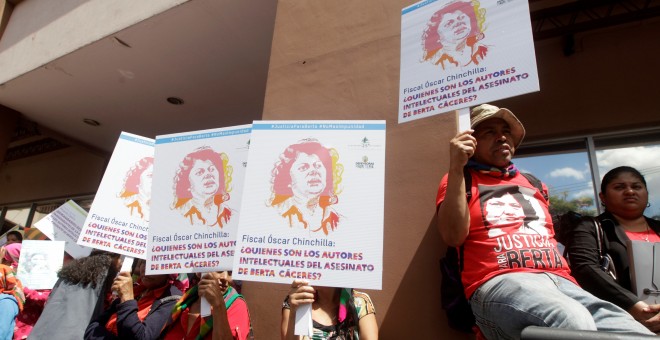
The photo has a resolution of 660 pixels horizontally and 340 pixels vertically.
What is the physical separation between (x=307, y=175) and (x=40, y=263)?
3476mm

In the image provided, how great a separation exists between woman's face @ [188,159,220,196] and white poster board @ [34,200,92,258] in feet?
8.05

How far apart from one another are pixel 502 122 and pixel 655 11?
12.6 feet

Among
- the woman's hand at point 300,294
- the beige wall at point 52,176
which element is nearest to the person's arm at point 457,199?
the woman's hand at point 300,294

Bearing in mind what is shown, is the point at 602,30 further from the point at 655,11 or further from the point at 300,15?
the point at 300,15

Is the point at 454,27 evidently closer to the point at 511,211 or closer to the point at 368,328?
the point at 511,211

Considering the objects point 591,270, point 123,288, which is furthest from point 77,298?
point 591,270

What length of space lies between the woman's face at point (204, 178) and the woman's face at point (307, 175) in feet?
1.91

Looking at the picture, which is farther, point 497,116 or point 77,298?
point 77,298

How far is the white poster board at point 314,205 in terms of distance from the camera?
7.20 ft

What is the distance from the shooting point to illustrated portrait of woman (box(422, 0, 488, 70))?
2.42 m

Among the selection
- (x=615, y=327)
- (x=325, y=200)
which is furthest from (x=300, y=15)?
(x=615, y=327)

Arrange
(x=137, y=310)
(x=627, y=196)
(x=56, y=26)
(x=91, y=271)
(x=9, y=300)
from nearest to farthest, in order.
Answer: (x=627, y=196), (x=137, y=310), (x=91, y=271), (x=9, y=300), (x=56, y=26)

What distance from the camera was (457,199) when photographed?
7.22 feet

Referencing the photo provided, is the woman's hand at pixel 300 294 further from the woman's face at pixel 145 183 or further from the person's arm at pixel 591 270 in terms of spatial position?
the woman's face at pixel 145 183
